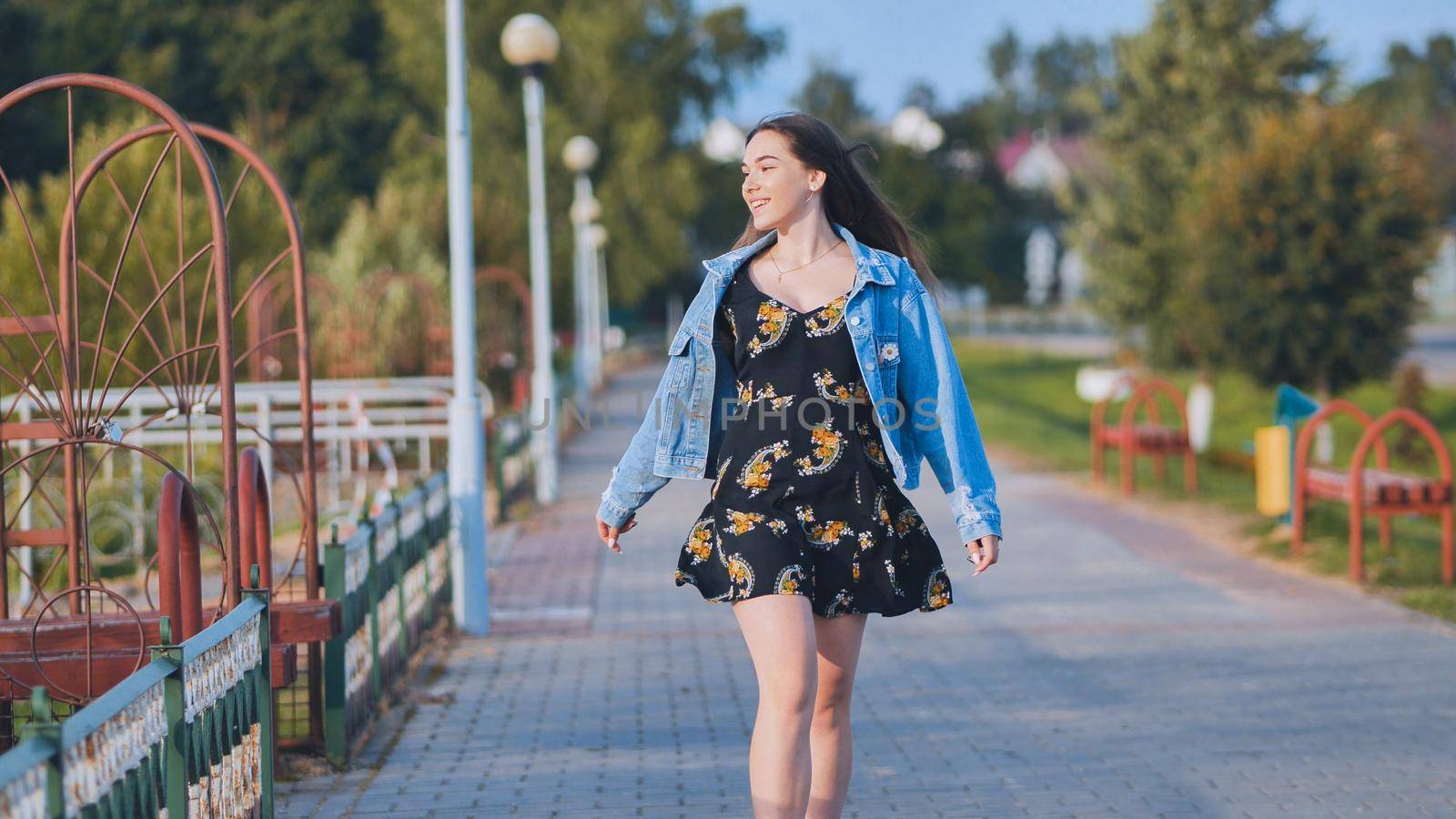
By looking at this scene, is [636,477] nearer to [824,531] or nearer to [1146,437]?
[824,531]

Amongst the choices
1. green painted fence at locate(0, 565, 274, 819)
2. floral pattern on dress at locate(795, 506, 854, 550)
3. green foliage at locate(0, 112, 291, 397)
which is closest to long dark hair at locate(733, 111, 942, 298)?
floral pattern on dress at locate(795, 506, 854, 550)

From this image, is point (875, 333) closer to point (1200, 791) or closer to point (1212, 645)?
point (1200, 791)

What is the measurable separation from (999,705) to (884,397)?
291cm

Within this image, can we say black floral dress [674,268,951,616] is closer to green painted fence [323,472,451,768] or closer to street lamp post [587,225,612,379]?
green painted fence [323,472,451,768]

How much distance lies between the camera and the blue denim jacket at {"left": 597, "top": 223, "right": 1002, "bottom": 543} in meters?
3.51

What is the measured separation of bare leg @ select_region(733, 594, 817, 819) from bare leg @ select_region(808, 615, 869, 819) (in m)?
0.12

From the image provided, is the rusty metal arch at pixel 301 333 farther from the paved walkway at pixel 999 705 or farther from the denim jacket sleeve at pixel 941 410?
the denim jacket sleeve at pixel 941 410

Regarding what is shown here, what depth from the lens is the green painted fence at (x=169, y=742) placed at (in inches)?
99.5

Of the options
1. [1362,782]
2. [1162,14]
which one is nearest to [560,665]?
[1362,782]

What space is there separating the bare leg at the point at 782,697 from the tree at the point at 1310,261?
13946 mm

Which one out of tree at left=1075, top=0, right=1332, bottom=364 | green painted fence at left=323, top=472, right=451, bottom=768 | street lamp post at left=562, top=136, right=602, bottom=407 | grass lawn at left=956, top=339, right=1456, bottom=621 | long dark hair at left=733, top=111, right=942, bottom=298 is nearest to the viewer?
long dark hair at left=733, top=111, right=942, bottom=298

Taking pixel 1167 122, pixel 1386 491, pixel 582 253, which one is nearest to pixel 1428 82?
pixel 1167 122

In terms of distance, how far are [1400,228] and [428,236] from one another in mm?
13437

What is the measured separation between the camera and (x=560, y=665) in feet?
22.8
